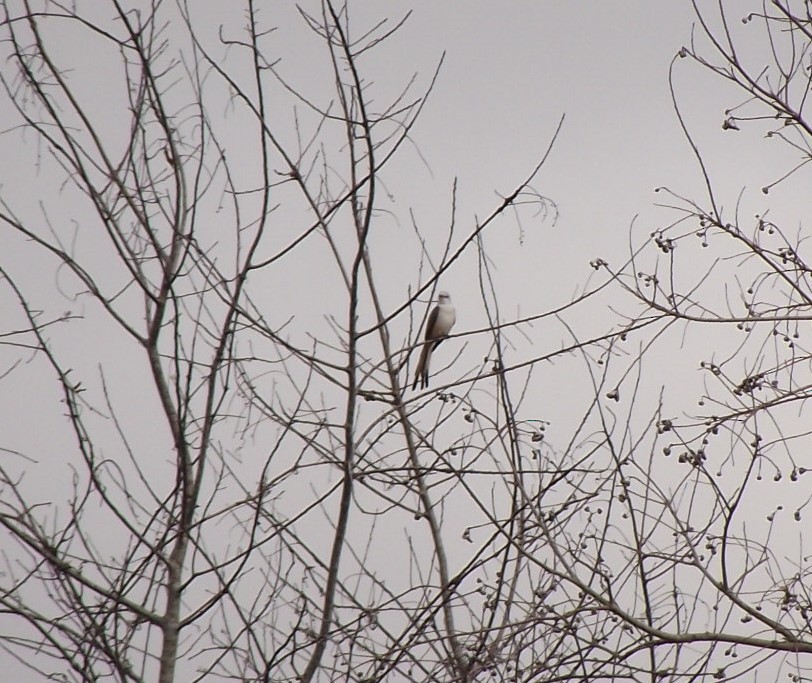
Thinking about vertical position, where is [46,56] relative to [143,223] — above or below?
above

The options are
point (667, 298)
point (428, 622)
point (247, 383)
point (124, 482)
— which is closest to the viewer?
point (428, 622)

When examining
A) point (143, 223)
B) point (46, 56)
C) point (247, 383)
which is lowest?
point (247, 383)

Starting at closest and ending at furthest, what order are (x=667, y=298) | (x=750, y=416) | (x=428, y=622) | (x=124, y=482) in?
(x=428, y=622) < (x=124, y=482) < (x=750, y=416) < (x=667, y=298)

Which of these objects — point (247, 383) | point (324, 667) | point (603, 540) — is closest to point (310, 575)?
point (324, 667)

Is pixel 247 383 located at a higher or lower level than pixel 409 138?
lower

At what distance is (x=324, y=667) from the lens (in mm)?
3014

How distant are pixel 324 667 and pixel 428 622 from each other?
1.04 ft

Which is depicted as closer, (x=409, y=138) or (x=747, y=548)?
(x=409, y=138)

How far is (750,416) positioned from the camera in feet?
12.2

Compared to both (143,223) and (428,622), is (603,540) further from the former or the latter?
(143,223)

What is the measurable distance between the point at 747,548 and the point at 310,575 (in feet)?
4.51

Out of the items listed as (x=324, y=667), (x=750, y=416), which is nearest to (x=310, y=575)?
(x=324, y=667)

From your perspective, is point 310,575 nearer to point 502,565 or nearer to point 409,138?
point 502,565

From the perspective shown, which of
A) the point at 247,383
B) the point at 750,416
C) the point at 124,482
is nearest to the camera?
the point at 124,482
